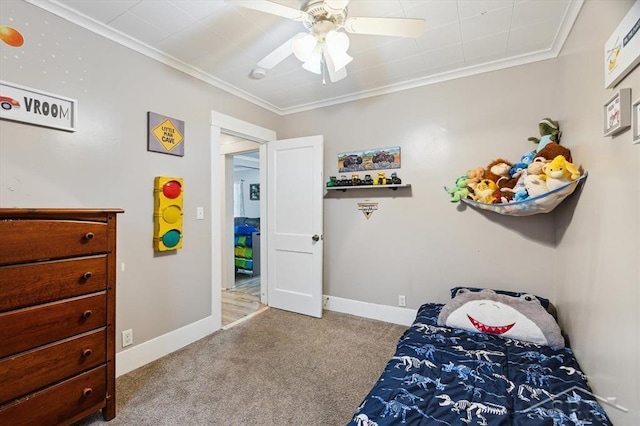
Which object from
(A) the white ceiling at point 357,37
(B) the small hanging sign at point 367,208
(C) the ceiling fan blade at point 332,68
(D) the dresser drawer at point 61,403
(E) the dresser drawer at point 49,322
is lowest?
(D) the dresser drawer at point 61,403

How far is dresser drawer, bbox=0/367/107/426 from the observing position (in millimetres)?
1310

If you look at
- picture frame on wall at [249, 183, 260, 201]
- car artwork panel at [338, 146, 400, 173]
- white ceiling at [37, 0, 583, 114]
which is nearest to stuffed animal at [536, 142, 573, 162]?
white ceiling at [37, 0, 583, 114]

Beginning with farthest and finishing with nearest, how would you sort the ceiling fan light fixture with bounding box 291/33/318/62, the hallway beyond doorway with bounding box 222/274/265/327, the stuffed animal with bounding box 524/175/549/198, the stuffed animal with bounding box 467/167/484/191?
the hallway beyond doorway with bounding box 222/274/265/327, the stuffed animal with bounding box 467/167/484/191, the stuffed animal with bounding box 524/175/549/198, the ceiling fan light fixture with bounding box 291/33/318/62

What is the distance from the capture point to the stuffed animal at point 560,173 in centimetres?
171

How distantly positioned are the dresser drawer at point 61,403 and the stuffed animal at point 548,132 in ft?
10.8

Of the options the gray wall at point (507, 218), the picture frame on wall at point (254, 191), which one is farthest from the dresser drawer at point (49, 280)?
the picture frame on wall at point (254, 191)

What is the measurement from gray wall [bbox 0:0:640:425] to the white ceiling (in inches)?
4.2

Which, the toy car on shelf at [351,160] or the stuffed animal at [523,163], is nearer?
the stuffed animal at [523,163]

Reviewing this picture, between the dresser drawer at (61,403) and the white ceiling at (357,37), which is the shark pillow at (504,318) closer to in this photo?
the white ceiling at (357,37)

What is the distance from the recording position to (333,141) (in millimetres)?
3385

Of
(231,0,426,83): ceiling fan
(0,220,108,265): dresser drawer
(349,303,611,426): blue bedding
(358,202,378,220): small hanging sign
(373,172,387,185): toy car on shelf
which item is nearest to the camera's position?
(349,303,611,426): blue bedding

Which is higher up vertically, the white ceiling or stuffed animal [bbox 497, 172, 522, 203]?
the white ceiling

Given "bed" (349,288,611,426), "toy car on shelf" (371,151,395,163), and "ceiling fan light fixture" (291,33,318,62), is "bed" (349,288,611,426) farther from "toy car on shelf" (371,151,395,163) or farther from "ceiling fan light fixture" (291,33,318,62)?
"ceiling fan light fixture" (291,33,318,62)

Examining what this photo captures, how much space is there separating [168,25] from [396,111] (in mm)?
2137
